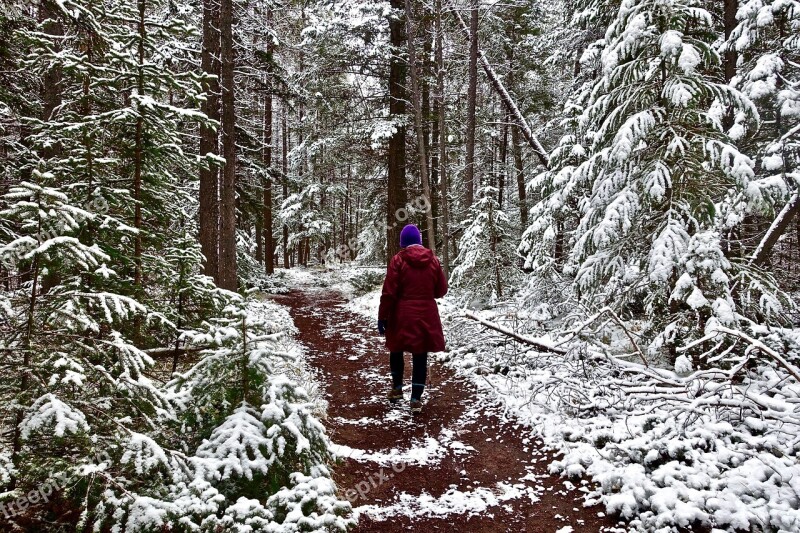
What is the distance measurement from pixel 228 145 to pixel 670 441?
1124 centimetres

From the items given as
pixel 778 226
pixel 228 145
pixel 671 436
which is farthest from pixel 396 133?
pixel 671 436

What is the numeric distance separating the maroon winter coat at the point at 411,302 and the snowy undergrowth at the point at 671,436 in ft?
5.10

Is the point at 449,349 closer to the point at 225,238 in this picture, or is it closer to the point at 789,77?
the point at 225,238

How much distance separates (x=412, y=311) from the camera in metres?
6.35

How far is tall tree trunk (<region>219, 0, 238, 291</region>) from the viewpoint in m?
10.6

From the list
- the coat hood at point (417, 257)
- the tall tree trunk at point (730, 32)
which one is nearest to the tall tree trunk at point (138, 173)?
the coat hood at point (417, 257)

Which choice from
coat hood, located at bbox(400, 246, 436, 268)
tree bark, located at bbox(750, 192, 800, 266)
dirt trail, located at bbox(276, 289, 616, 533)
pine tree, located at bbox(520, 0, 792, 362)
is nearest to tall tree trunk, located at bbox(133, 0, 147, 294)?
dirt trail, located at bbox(276, 289, 616, 533)

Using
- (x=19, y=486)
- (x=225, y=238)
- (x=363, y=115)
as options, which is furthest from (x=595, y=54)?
(x=19, y=486)

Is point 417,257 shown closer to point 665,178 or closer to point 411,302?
point 411,302

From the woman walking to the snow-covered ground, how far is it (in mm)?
1384

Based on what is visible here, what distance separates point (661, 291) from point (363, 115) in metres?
12.4

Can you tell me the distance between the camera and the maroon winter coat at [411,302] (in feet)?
20.6

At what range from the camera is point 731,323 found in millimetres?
5473

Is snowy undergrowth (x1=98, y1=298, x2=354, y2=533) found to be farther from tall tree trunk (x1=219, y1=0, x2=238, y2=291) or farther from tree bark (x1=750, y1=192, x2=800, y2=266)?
tall tree trunk (x1=219, y1=0, x2=238, y2=291)
